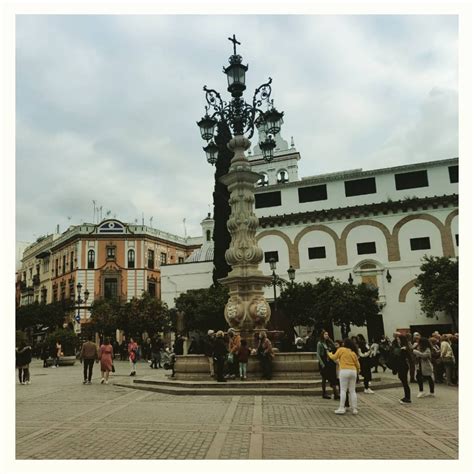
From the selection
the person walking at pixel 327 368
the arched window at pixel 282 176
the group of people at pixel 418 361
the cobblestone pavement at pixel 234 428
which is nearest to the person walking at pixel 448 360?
the group of people at pixel 418 361

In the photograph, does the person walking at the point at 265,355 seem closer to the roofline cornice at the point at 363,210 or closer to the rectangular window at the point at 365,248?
the rectangular window at the point at 365,248

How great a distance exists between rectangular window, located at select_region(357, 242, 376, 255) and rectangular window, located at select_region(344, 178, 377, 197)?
3821 mm

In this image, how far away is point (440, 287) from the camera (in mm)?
27719

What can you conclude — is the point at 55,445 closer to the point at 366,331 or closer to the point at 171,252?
the point at 366,331

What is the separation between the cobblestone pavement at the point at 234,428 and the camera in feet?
18.6

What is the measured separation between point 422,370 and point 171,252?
47.9 metres

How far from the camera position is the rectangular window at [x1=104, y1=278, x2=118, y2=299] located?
2000 inches

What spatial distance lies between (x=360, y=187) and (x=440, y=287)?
34.3ft

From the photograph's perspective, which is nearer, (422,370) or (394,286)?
(422,370)

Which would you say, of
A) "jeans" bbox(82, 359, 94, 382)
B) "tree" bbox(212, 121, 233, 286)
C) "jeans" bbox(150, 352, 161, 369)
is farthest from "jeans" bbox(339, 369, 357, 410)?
"tree" bbox(212, 121, 233, 286)

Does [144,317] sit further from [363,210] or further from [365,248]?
[363,210]
